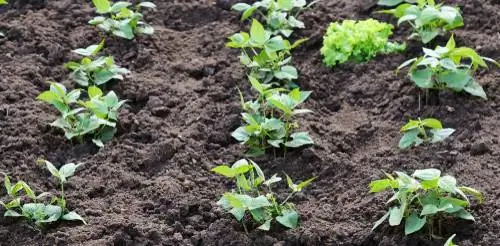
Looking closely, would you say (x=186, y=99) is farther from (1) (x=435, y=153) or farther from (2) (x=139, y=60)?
(1) (x=435, y=153)

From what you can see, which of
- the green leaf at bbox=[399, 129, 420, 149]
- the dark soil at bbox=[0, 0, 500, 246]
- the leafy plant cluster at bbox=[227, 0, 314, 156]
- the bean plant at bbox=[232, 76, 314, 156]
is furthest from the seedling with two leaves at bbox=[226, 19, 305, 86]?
the green leaf at bbox=[399, 129, 420, 149]

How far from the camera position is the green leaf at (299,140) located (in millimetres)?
4535

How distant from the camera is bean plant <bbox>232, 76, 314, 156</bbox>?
14.9 feet

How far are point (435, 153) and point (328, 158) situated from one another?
0.50 m

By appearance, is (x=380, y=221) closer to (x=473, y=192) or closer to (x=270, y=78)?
(x=473, y=192)

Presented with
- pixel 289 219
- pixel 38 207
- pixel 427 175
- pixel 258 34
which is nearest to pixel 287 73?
pixel 258 34

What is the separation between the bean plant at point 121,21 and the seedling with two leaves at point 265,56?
685 millimetres

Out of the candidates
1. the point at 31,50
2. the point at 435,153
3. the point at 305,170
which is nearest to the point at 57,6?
the point at 31,50

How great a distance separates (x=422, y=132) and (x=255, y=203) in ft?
3.07

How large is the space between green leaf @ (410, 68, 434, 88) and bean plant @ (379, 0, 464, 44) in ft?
1.16

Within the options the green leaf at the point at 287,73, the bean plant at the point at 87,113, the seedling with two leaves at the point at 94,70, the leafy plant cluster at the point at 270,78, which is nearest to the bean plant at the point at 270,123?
the leafy plant cluster at the point at 270,78

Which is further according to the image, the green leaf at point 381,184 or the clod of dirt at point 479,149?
the clod of dirt at point 479,149

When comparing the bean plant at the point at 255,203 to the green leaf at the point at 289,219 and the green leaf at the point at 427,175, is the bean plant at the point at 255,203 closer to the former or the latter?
the green leaf at the point at 289,219

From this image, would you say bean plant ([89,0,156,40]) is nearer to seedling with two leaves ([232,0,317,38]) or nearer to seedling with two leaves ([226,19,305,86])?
seedling with two leaves ([232,0,317,38])
